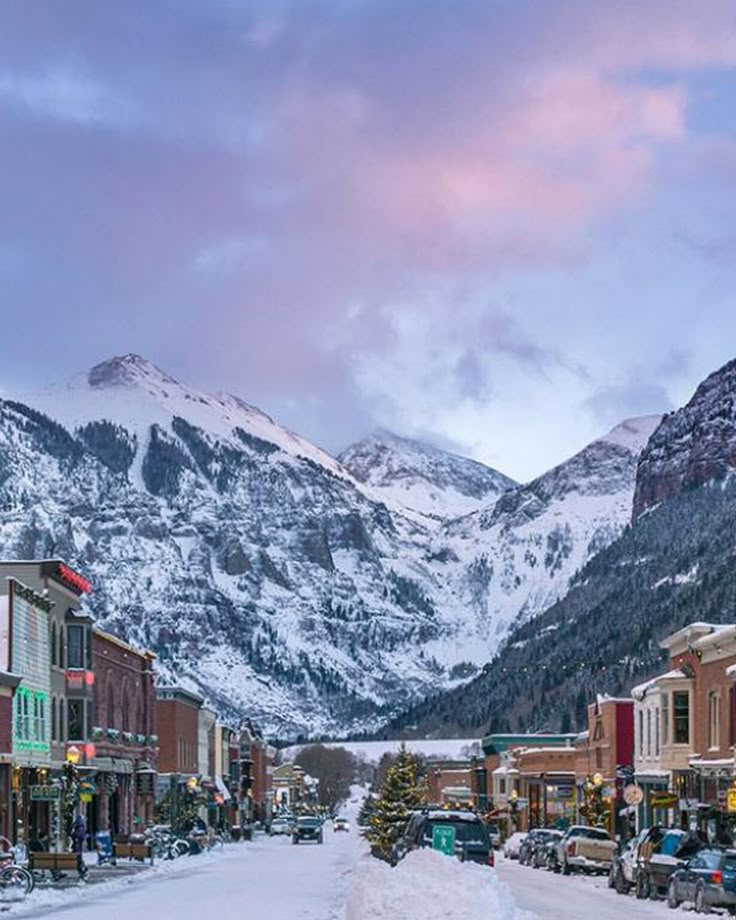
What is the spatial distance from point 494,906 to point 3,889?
18.0 metres

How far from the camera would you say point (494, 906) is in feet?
107

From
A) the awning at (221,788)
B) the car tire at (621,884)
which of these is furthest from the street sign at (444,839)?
the awning at (221,788)

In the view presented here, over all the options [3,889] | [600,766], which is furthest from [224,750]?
[3,889]

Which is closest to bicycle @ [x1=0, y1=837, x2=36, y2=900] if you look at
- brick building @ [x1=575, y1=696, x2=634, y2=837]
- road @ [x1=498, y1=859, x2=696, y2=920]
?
road @ [x1=498, y1=859, x2=696, y2=920]

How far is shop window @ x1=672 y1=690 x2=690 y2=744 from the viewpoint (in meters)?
85.9

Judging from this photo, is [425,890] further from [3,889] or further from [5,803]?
[5,803]

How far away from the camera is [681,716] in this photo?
8638cm

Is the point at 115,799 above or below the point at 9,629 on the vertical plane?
below

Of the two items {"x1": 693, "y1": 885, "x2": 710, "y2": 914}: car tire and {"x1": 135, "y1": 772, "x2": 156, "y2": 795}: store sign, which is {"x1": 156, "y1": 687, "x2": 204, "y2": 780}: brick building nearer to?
{"x1": 135, "y1": 772, "x2": 156, "y2": 795}: store sign

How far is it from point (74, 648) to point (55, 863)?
115 ft

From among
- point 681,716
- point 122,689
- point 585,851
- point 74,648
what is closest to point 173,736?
point 122,689

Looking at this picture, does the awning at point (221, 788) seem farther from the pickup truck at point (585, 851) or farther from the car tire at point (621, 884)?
the car tire at point (621, 884)

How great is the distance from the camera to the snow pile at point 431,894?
105 feet

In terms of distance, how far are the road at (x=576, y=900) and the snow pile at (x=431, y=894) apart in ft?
8.97
